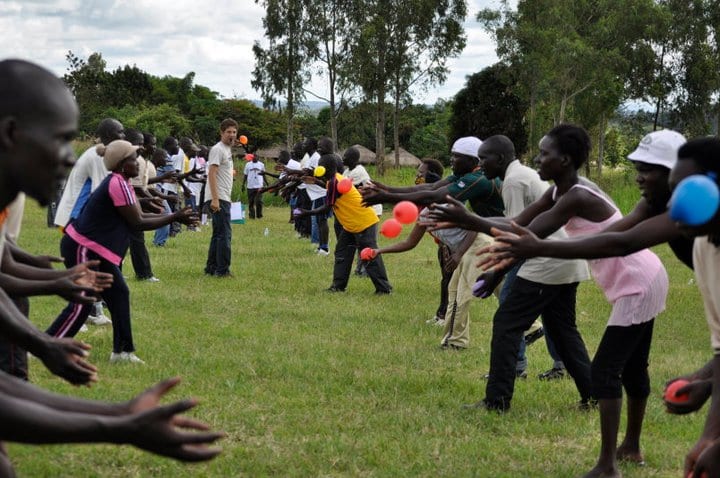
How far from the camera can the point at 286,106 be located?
53.7 m

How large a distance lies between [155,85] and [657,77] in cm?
5031

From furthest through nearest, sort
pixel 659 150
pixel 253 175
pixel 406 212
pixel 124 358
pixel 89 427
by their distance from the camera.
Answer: pixel 253 175 < pixel 124 358 < pixel 406 212 < pixel 659 150 < pixel 89 427

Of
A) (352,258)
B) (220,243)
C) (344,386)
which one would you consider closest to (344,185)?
(352,258)

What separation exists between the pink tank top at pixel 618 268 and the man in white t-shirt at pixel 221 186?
8.95 m

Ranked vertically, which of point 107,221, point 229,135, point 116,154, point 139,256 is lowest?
point 139,256

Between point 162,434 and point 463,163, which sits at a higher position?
point 463,163

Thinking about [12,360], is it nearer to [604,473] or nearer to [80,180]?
[604,473]

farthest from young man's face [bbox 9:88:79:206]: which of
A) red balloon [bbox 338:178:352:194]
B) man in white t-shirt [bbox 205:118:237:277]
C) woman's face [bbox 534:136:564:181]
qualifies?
man in white t-shirt [bbox 205:118:237:277]

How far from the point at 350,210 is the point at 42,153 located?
10.9 m

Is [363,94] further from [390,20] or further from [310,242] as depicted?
[310,242]

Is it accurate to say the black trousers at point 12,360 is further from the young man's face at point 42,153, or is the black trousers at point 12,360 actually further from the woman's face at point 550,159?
the young man's face at point 42,153

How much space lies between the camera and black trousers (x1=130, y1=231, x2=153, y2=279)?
13.8m

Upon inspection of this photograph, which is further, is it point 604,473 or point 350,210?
point 350,210

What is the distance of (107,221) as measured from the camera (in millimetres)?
8141
